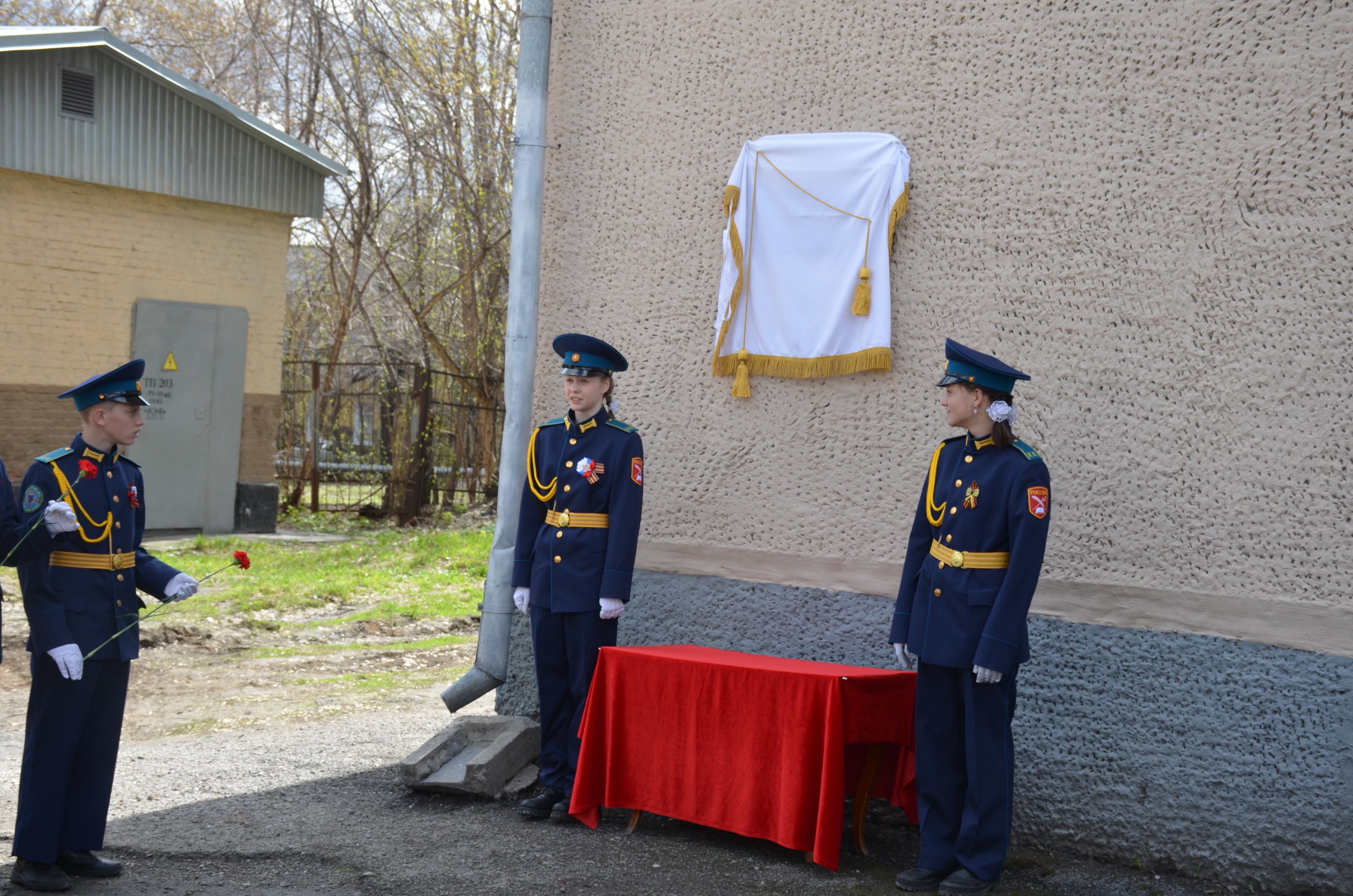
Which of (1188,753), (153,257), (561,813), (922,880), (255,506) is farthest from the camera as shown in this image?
(255,506)

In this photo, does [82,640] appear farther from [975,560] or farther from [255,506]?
[255,506]

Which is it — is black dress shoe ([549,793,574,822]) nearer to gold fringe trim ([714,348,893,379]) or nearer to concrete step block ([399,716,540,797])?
concrete step block ([399,716,540,797])

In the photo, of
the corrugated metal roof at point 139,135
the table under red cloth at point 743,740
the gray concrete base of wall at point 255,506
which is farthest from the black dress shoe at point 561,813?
the corrugated metal roof at point 139,135

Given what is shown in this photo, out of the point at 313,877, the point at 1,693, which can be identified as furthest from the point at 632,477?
the point at 1,693

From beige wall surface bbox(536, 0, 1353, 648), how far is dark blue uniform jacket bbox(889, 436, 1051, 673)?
50 centimetres

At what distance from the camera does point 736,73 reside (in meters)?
5.18

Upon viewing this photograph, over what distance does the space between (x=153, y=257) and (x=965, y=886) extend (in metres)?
10.6

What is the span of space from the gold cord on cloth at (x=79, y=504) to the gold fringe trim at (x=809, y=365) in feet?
8.09

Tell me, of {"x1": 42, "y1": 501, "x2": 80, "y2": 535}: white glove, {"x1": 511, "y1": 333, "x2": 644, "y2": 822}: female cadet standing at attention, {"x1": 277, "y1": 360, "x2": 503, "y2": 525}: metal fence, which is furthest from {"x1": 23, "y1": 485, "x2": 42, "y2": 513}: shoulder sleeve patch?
{"x1": 277, "y1": 360, "x2": 503, "y2": 525}: metal fence

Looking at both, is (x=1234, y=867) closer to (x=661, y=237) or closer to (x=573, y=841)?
→ (x=573, y=841)

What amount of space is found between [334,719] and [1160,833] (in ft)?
13.0

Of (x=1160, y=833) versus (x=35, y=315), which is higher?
(x=35, y=315)

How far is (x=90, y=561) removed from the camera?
384 cm

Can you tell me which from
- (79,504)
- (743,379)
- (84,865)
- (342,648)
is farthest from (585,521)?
(342,648)
